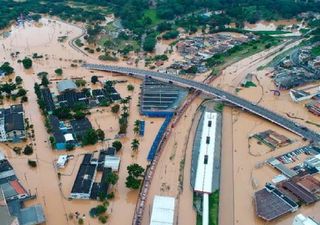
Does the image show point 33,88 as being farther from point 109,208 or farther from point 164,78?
point 109,208

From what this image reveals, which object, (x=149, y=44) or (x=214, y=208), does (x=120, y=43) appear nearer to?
(x=149, y=44)

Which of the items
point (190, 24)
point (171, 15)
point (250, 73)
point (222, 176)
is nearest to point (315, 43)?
point (250, 73)

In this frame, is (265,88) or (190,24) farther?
(190,24)

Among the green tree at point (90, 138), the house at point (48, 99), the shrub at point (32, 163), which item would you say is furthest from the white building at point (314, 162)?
the house at point (48, 99)

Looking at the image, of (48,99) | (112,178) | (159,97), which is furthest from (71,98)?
(112,178)

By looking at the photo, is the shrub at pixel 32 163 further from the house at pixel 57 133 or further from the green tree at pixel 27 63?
the green tree at pixel 27 63

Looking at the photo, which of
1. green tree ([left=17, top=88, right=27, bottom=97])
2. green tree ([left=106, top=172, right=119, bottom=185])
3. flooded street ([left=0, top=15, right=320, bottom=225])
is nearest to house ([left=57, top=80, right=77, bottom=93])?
flooded street ([left=0, top=15, right=320, bottom=225])
